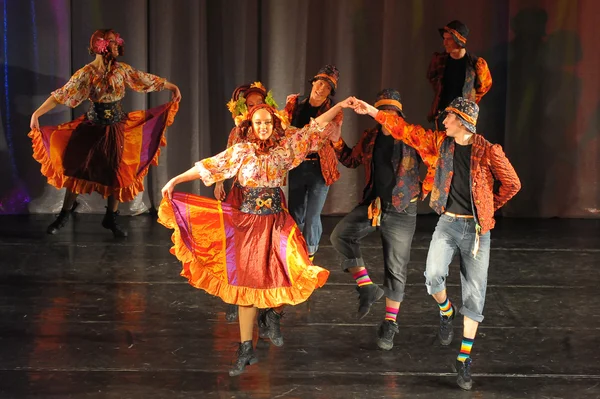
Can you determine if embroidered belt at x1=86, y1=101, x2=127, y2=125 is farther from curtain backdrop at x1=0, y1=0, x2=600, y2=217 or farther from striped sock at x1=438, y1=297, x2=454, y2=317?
striped sock at x1=438, y1=297, x2=454, y2=317

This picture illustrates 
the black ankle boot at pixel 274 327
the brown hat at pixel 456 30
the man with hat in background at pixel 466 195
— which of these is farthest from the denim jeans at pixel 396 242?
the brown hat at pixel 456 30

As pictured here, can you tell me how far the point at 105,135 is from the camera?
23.1 ft

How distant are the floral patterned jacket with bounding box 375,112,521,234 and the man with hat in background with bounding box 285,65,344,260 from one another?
34.9 inches

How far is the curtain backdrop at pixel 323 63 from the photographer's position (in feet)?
26.3

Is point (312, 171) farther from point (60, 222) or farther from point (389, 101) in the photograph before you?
point (60, 222)

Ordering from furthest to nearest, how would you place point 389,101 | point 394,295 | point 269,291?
1. point 394,295
2. point 389,101
3. point 269,291

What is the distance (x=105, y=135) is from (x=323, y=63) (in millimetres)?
2148

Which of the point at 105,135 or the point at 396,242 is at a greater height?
the point at 105,135

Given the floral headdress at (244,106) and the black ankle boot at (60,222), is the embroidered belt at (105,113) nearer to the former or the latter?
the black ankle boot at (60,222)

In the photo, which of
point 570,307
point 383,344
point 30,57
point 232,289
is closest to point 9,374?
point 232,289

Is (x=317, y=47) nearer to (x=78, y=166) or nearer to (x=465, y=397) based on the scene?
(x=78, y=166)

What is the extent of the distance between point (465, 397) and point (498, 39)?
15.7 ft

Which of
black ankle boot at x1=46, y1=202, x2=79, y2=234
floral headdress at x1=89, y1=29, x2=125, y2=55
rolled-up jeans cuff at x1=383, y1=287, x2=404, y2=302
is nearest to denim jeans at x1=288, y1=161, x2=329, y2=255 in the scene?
rolled-up jeans cuff at x1=383, y1=287, x2=404, y2=302

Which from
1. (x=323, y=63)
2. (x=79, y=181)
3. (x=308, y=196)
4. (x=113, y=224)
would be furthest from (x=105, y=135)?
(x=308, y=196)
